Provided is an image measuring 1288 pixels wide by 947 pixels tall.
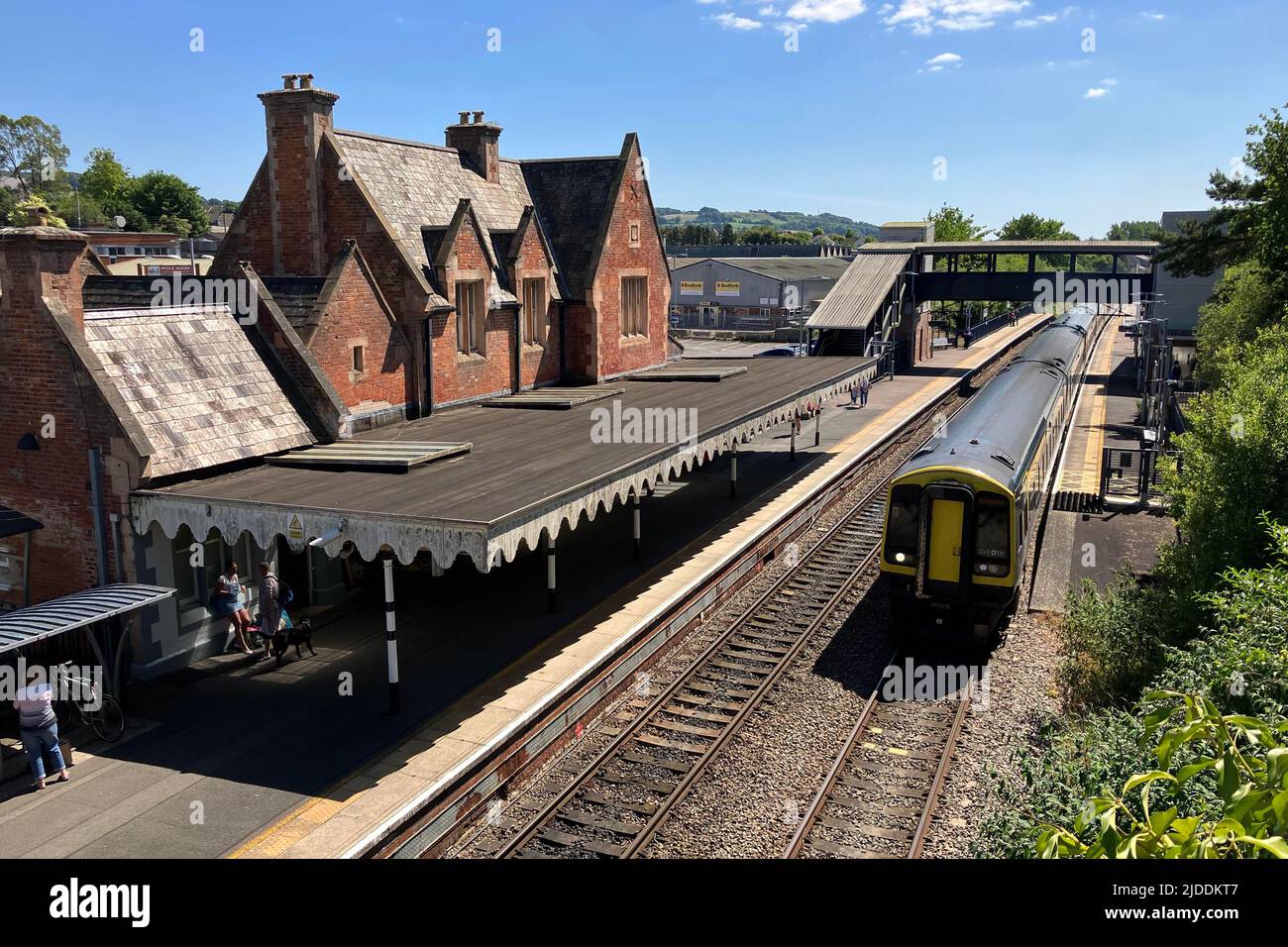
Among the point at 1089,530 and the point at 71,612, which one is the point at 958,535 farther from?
the point at 71,612

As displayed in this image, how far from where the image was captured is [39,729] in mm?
11445

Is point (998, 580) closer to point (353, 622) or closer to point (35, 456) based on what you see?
point (353, 622)

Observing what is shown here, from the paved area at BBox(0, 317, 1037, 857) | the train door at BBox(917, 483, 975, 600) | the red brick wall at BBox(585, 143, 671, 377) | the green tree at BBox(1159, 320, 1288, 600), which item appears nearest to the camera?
the paved area at BBox(0, 317, 1037, 857)

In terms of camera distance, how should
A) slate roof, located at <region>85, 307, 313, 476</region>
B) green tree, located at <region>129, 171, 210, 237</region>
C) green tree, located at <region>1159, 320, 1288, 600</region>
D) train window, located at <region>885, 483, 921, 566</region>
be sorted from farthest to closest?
green tree, located at <region>129, 171, 210, 237</region>, train window, located at <region>885, 483, 921, 566</region>, slate roof, located at <region>85, 307, 313, 476</region>, green tree, located at <region>1159, 320, 1288, 600</region>

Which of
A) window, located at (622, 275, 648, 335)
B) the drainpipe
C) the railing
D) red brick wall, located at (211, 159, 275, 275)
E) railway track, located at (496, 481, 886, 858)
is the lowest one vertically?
railway track, located at (496, 481, 886, 858)

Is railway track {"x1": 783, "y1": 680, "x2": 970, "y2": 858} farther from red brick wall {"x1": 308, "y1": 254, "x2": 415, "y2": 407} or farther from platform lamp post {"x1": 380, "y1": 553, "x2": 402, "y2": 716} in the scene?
red brick wall {"x1": 308, "y1": 254, "x2": 415, "y2": 407}

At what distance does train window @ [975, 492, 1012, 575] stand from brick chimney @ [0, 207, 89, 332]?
14667 millimetres

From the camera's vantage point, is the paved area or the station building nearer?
the paved area

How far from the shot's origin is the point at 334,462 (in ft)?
53.6

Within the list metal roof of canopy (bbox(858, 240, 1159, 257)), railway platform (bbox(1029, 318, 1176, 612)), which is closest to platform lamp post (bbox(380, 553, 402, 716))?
railway platform (bbox(1029, 318, 1176, 612))

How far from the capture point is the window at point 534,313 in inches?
1077

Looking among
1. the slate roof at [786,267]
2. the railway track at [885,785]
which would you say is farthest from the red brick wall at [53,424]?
the slate roof at [786,267]

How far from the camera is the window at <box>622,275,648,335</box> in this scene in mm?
31891
